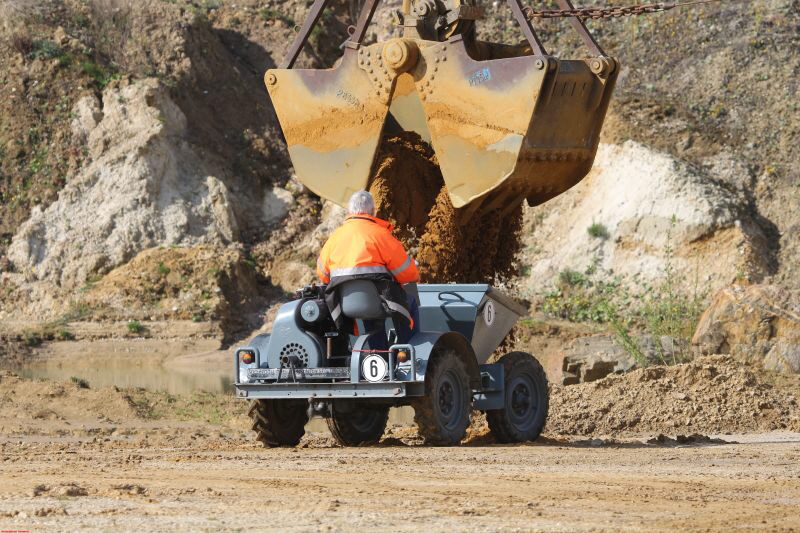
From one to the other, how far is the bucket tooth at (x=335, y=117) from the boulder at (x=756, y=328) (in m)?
6.59

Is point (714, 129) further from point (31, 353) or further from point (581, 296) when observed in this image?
point (31, 353)

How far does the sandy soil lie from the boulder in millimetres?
6333

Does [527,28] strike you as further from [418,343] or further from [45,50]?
[45,50]

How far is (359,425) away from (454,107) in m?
2.92

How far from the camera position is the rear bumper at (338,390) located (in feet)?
31.5

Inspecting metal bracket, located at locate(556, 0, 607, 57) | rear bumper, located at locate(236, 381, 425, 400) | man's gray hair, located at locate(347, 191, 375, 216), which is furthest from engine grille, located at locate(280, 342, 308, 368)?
metal bracket, located at locate(556, 0, 607, 57)

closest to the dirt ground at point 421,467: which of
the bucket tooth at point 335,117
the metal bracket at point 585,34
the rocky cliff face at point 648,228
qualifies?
the bucket tooth at point 335,117

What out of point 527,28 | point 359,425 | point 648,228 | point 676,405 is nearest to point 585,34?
point 527,28

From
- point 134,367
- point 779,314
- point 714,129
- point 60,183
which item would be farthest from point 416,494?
point 60,183

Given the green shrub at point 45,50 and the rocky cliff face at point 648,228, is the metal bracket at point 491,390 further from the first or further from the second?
the green shrub at point 45,50

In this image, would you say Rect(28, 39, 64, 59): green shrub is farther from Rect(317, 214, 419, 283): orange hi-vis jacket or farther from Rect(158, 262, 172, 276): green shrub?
Rect(317, 214, 419, 283): orange hi-vis jacket

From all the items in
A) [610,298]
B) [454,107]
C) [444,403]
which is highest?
[454,107]

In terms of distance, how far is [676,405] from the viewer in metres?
13.3

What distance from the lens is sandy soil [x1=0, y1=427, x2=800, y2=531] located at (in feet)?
20.2
